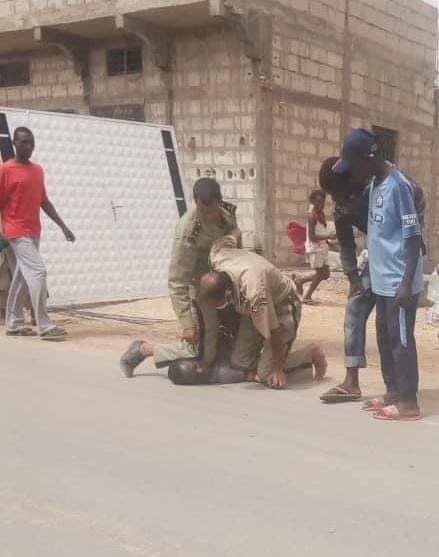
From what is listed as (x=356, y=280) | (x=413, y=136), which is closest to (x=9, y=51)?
(x=413, y=136)

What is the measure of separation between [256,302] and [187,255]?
63cm

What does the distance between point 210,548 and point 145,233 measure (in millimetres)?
7298

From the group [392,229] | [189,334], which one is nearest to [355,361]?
[392,229]

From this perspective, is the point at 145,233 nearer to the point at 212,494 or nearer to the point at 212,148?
the point at 212,148

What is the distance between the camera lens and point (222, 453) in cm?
382

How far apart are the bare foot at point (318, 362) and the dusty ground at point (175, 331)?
0.42 ft

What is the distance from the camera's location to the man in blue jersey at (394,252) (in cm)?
426

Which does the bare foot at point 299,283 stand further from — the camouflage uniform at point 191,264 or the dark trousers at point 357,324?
the dark trousers at point 357,324

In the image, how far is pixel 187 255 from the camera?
16.9 feet

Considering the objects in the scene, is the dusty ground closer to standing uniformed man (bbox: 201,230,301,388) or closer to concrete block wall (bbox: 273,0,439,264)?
standing uniformed man (bbox: 201,230,301,388)

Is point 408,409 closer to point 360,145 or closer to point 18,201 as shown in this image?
point 360,145

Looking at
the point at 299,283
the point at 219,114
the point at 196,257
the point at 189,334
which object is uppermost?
the point at 219,114

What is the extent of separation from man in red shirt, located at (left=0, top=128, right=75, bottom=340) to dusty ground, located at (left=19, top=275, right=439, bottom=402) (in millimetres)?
442

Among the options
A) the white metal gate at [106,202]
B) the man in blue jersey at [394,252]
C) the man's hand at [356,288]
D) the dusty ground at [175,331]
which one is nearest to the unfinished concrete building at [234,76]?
the white metal gate at [106,202]
